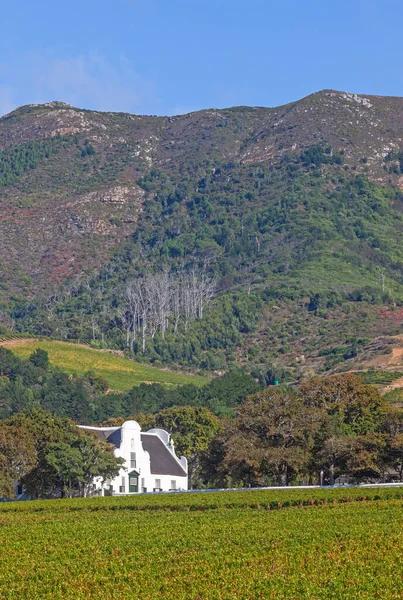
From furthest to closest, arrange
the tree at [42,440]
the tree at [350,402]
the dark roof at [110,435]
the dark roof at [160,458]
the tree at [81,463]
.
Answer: the dark roof at [160,458]
the dark roof at [110,435]
the tree at [350,402]
the tree at [42,440]
the tree at [81,463]

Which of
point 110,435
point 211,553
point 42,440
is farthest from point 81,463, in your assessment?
point 211,553

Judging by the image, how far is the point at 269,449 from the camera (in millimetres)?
96375

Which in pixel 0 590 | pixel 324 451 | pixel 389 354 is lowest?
pixel 0 590

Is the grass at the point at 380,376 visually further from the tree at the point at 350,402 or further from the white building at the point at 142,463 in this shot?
the tree at the point at 350,402

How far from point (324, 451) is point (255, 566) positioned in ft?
184

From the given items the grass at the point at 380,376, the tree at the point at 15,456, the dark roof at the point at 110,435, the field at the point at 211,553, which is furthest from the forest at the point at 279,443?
the grass at the point at 380,376

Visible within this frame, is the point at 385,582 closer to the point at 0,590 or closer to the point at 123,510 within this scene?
the point at 0,590

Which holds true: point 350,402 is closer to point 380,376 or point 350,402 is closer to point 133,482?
point 133,482

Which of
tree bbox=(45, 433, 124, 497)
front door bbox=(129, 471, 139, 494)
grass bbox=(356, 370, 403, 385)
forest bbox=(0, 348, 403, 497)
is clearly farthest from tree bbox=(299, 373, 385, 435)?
grass bbox=(356, 370, 403, 385)

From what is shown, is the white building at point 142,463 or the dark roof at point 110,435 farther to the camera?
the dark roof at point 110,435

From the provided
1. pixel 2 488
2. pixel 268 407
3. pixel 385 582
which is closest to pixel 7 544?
pixel 385 582

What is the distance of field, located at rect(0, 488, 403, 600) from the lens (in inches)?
1417

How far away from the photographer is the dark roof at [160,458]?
11544 centimetres

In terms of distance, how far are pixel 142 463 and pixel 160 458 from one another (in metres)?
4.25
